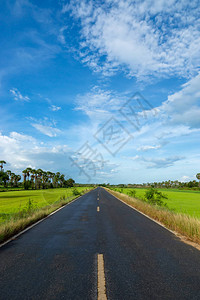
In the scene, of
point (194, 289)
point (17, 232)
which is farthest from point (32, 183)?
point (194, 289)

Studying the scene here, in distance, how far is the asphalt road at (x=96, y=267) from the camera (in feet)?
9.98

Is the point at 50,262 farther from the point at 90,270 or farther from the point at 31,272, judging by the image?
the point at 90,270

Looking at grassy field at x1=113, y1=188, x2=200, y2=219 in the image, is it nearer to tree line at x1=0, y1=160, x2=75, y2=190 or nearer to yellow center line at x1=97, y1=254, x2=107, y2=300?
yellow center line at x1=97, y1=254, x2=107, y2=300

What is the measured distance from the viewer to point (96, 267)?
398 centimetres

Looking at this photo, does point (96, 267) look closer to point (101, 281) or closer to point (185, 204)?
point (101, 281)

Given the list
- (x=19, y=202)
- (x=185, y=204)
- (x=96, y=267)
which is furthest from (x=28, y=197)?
(x=96, y=267)

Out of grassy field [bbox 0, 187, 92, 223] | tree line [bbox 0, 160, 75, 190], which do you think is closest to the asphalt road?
grassy field [bbox 0, 187, 92, 223]

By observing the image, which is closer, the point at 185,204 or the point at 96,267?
the point at 96,267

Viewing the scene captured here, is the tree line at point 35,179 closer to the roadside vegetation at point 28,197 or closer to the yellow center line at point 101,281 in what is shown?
the roadside vegetation at point 28,197

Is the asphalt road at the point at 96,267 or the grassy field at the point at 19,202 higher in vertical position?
the asphalt road at the point at 96,267

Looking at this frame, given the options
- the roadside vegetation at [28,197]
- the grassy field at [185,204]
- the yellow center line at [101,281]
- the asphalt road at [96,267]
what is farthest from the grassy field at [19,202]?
the grassy field at [185,204]

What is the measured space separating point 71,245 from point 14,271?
6.90 ft

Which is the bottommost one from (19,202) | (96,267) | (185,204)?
(185,204)

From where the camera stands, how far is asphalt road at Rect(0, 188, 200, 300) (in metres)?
3.04
